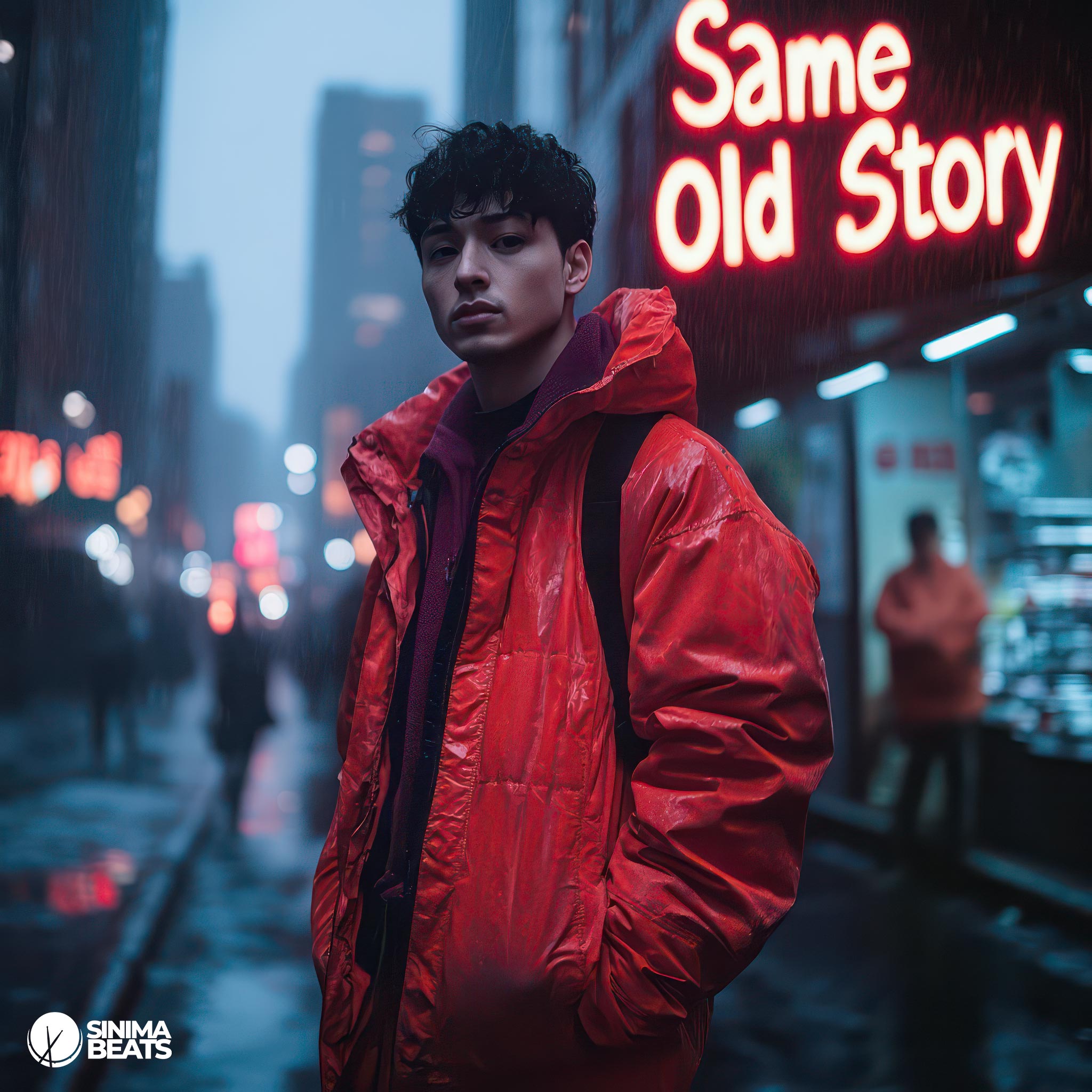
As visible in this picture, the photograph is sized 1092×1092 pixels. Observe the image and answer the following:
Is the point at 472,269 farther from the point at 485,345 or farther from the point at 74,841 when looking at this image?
the point at 74,841

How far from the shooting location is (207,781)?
5734 mm

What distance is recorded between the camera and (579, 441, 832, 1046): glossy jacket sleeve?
127cm

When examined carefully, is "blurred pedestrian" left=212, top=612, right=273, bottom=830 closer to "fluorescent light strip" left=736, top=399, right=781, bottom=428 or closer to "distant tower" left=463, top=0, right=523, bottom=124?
"distant tower" left=463, top=0, right=523, bottom=124

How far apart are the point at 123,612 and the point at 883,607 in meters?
4.74

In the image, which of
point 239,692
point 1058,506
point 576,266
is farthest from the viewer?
point 1058,506

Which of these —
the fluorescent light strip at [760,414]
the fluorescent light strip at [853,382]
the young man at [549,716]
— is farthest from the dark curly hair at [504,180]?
the fluorescent light strip at [853,382]

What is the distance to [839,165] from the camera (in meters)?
3.49

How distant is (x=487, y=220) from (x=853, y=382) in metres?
5.30

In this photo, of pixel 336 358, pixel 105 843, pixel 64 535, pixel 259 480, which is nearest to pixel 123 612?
pixel 64 535

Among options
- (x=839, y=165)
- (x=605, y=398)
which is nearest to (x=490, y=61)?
(x=839, y=165)

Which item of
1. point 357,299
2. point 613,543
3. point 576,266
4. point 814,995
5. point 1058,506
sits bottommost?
point 814,995

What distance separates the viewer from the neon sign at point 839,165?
3.36 m

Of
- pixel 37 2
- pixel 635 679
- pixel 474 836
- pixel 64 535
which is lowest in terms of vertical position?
pixel 474 836

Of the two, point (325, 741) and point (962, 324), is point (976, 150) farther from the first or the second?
point (325, 741)
